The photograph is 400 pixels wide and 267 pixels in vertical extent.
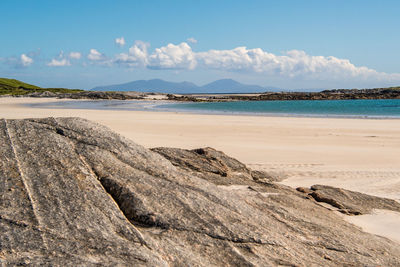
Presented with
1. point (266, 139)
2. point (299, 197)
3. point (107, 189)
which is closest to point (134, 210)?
point (107, 189)

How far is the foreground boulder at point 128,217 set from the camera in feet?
15.3

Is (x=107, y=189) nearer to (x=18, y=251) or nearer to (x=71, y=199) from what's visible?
(x=71, y=199)

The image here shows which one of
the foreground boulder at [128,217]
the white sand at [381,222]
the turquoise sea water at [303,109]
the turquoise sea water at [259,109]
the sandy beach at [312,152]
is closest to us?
the foreground boulder at [128,217]

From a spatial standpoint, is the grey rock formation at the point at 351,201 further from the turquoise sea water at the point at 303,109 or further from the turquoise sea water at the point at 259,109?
the turquoise sea water at the point at 303,109

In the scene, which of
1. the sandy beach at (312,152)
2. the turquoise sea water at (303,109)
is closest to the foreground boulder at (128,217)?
the sandy beach at (312,152)

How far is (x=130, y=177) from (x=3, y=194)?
71.7 inches

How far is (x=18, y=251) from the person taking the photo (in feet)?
14.5

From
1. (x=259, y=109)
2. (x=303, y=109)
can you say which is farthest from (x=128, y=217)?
(x=303, y=109)

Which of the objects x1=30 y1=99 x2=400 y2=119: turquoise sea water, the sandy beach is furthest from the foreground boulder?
x1=30 y1=99 x2=400 y2=119: turquoise sea water

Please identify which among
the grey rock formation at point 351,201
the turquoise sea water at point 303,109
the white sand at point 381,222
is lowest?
the white sand at point 381,222

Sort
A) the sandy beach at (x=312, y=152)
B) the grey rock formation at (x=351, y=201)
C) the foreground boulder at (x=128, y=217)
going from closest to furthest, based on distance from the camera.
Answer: the foreground boulder at (x=128, y=217)
the grey rock formation at (x=351, y=201)
the sandy beach at (x=312, y=152)

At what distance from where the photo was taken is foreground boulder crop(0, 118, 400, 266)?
15.3 feet

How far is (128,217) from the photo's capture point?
546 centimetres

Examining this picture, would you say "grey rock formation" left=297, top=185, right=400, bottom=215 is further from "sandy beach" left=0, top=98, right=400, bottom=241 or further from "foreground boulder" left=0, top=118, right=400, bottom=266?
"foreground boulder" left=0, top=118, right=400, bottom=266
